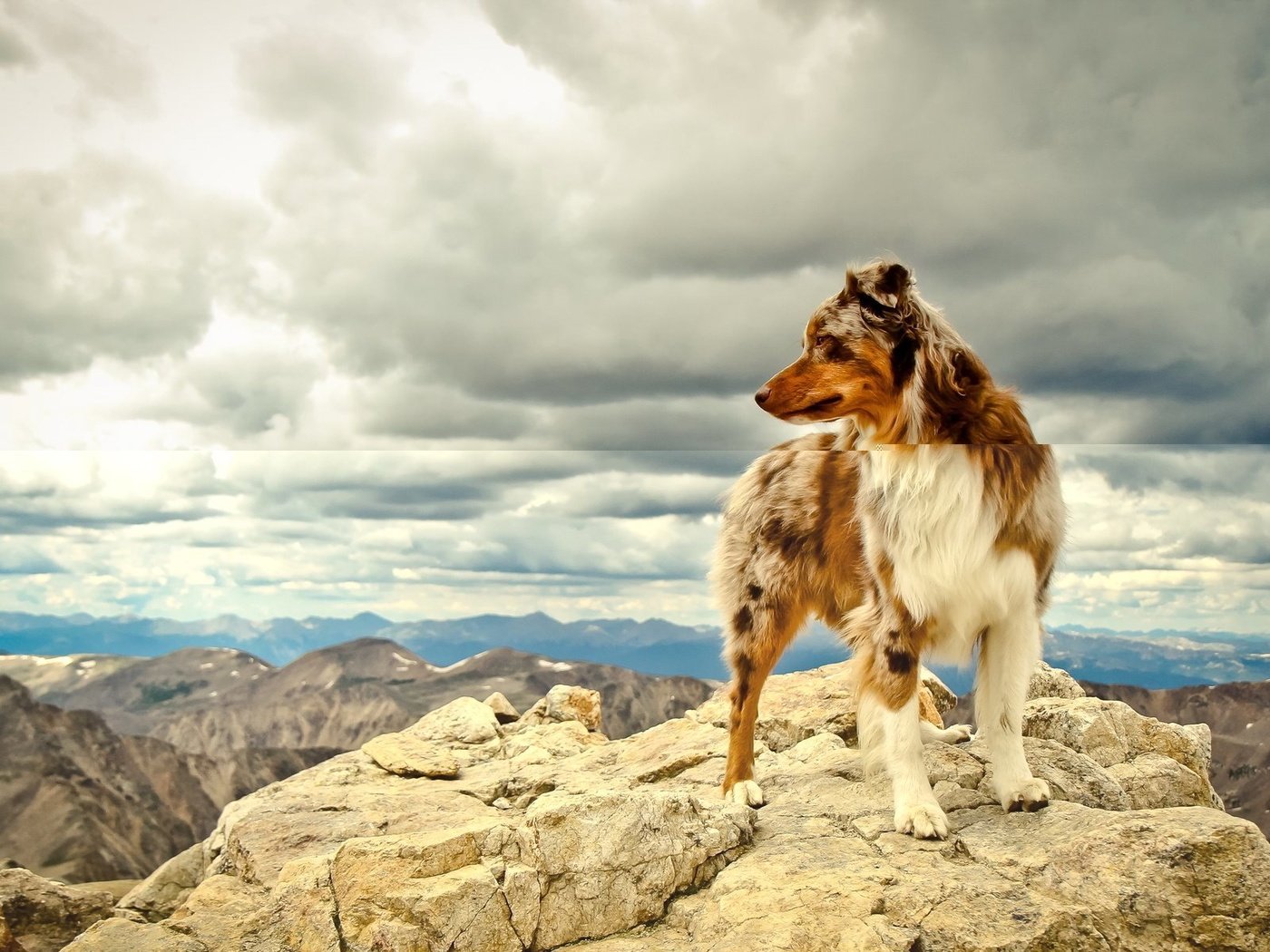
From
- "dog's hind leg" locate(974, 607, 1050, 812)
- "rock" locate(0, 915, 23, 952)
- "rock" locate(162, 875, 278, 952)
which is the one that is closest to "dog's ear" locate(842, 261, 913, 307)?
"dog's hind leg" locate(974, 607, 1050, 812)

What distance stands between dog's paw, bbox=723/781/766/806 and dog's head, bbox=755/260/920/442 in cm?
211

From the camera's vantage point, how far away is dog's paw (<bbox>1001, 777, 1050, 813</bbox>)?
3.88 meters

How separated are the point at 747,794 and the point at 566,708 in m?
3.19

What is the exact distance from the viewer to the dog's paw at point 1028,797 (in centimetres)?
388

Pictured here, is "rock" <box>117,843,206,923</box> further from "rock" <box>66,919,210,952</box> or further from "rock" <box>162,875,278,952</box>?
"rock" <box>66,919,210,952</box>

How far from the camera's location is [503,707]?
768 cm

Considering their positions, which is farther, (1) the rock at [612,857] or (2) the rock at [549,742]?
(2) the rock at [549,742]

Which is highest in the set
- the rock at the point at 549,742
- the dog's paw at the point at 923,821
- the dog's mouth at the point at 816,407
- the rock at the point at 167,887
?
the dog's mouth at the point at 816,407

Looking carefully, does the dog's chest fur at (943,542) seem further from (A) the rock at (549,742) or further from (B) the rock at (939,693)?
(A) the rock at (549,742)

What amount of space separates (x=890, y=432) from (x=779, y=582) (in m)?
1.28

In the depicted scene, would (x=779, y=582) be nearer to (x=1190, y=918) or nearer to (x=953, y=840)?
(x=953, y=840)

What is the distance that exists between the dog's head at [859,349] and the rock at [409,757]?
384cm

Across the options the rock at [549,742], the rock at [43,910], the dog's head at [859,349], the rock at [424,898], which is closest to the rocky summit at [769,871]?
the rock at [424,898]

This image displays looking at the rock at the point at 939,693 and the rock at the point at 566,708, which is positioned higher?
the rock at the point at 939,693
